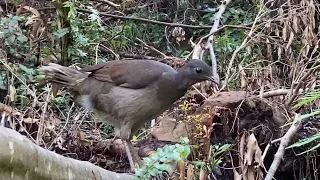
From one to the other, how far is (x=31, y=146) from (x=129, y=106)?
2.34m

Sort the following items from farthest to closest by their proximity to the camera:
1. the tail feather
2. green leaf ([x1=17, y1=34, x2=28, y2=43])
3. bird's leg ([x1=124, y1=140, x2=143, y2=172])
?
green leaf ([x1=17, y1=34, x2=28, y2=43])
the tail feather
bird's leg ([x1=124, y1=140, x2=143, y2=172])

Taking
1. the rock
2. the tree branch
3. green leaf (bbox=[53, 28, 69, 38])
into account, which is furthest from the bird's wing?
the tree branch

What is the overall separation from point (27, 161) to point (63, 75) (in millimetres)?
2690

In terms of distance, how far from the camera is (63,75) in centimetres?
482

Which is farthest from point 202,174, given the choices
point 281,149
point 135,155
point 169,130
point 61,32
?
point 61,32

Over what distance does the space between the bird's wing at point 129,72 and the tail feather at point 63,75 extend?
97 millimetres

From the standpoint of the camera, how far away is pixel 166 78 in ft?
14.9

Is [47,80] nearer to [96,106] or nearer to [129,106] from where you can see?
[96,106]

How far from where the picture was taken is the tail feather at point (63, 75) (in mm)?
4781

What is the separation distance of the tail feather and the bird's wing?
10cm

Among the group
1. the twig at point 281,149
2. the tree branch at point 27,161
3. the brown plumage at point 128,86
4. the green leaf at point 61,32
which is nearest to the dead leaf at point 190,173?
the twig at point 281,149

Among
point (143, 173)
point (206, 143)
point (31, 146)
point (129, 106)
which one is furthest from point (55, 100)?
point (31, 146)

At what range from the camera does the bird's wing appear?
4566mm

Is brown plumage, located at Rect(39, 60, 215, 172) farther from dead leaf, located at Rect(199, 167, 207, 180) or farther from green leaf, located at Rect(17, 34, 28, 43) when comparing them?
dead leaf, located at Rect(199, 167, 207, 180)
